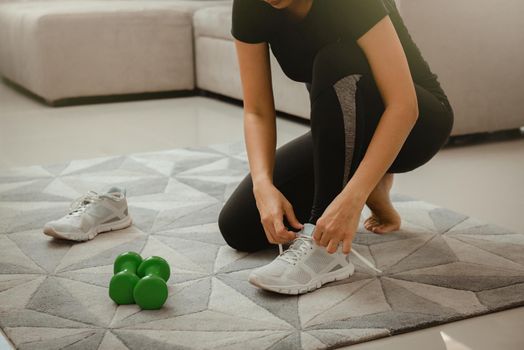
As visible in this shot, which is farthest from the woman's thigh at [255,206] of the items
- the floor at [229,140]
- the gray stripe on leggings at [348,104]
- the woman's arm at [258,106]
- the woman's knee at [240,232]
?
the floor at [229,140]

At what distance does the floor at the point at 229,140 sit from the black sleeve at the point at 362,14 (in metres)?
0.55

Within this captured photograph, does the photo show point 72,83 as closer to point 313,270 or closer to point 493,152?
point 493,152

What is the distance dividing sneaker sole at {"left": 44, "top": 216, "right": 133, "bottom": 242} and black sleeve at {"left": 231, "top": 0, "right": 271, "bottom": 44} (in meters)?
0.59

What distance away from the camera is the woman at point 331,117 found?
1.44m

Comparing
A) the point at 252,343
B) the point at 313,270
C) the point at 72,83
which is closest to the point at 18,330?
the point at 252,343

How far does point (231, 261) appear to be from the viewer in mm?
1688

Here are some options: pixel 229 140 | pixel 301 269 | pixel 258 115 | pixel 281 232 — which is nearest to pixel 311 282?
pixel 301 269

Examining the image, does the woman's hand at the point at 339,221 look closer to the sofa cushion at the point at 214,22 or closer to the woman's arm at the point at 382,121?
the woman's arm at the point at 382,121

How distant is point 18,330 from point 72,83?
262 centimetres

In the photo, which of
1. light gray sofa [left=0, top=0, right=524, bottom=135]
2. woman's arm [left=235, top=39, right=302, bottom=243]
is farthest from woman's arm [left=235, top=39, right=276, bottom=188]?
light gray sofa [left=0, top=0, right=524, bottom=135]

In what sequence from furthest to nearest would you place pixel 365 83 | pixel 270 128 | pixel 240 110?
1. pixel 240 110
2. pixel 270 128
3. pixel 365 83

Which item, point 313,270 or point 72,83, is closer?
point 313,270

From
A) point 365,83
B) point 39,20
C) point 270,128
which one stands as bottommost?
point 39,20

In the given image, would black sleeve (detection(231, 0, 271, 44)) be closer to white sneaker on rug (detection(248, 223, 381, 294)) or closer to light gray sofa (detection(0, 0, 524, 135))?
white sneaker on rug (detection(248, 223, 381, 294))
